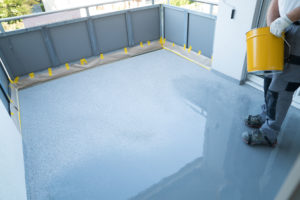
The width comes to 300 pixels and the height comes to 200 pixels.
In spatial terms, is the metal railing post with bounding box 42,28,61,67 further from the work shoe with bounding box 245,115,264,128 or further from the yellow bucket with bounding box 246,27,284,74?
the work shoe with bounding box 245,115,264,128

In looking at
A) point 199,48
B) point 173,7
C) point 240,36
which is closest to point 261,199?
point 240,36

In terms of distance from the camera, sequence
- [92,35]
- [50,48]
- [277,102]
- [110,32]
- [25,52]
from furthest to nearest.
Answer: [110,32] < [92,35] < [50,48] < [25,52] < [277,102]

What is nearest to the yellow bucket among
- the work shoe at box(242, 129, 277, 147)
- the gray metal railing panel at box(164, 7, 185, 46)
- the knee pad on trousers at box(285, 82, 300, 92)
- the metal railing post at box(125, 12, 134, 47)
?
the knee pad on trousers at box(285, 82, 300, 92)

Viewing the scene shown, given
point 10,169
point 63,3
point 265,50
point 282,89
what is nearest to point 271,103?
point 282,89

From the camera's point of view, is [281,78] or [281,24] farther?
[281,78]

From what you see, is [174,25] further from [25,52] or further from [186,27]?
[25,52]

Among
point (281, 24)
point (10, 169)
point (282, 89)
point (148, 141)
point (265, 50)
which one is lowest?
point (148, 141)

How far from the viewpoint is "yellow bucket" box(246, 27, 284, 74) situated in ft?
5.61

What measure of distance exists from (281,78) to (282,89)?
0.10 m

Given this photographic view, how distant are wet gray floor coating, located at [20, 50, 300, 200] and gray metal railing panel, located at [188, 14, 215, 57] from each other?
47 centimetres

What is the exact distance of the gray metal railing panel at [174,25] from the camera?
390 cm

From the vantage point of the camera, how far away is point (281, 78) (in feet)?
5.87

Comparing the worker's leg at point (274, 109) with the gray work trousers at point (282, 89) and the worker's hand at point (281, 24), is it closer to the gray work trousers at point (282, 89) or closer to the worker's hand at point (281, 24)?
the gray work trousers at point (282, 89)

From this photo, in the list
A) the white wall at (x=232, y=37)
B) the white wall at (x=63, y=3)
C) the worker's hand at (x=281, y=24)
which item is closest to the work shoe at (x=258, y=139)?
the worker's hand at (x=281, y=24)
